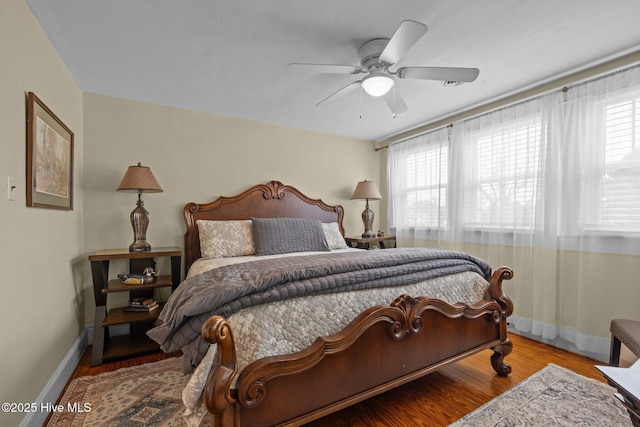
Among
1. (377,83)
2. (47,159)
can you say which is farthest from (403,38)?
(47,159)

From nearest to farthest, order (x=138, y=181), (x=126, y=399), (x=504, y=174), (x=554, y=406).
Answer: (x=554, y=406) → (x=126, y=399) → (x=138, y=181) → (x=504, y=174)

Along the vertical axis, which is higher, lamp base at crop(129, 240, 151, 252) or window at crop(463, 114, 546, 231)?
window at crop(463, 114, 546, 231)

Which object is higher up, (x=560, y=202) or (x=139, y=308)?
(x=560, y=202)

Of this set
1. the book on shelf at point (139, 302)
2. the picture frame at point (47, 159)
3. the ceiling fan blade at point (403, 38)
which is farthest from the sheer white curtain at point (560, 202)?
the picture frame at point (47, 159)

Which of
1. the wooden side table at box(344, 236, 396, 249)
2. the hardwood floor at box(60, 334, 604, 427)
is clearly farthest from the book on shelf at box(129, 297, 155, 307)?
the wooden side table at box(344, 236, 396, 249)

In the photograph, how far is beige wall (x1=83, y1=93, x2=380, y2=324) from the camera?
2725 millimetres

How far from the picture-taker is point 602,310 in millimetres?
2250

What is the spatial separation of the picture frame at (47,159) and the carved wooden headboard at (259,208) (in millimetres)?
1048

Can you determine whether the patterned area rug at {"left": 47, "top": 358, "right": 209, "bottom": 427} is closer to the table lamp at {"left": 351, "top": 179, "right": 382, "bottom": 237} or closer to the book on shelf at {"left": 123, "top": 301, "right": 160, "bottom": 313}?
the book on shelf at {"left": 123, "top": 301, "right": 160, "bottom": 313}

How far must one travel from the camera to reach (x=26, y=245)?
1523 mm

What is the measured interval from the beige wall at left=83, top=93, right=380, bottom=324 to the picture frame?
0.48 metres

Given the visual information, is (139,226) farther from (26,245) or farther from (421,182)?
(421,182)

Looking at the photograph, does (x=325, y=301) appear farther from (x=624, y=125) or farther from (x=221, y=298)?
(x=624, y=125)

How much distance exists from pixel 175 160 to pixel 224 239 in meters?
1.02
